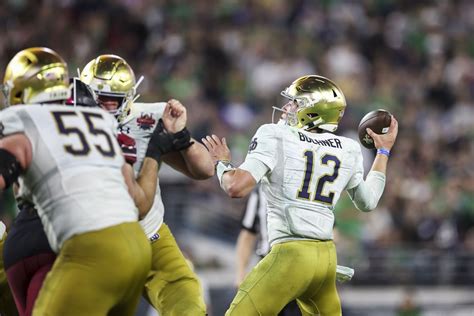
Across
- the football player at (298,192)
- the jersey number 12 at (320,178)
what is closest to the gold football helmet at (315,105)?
the football player at (298,192)

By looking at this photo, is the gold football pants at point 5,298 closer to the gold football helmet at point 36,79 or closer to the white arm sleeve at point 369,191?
the gold football helmet at point 36,79

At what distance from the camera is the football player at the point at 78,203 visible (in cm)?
462

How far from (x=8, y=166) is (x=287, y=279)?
1.80m

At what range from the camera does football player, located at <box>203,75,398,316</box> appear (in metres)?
5.73

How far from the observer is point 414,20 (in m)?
15.9

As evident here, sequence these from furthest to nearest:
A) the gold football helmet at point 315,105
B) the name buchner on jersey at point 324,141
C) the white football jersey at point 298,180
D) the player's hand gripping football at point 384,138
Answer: the player's hand gripping football at point 384,138 → the gold football helmet at point 315,105 → the name buchner on jersey at point 324,141 → the white football jersey at point 298,180

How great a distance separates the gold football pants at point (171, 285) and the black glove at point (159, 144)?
0.63 metres

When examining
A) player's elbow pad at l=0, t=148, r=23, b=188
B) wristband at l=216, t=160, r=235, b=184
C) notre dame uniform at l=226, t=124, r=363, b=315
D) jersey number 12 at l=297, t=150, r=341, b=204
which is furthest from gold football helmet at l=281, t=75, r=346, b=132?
player's elbow pad at l=0, t=148, r=23, b=188

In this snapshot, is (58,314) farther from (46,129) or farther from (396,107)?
(396,107)

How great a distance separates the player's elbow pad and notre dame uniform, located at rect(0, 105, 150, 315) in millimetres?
85

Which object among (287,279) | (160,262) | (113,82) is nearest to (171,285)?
(160,262)

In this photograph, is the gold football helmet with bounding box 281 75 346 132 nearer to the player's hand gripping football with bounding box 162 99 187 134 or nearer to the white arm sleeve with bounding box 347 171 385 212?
the white arm sleeve with bounding box 347 171 385 212

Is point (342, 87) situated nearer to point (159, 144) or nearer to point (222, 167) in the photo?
point (222, 167)

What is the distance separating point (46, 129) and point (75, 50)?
7.98 metres
